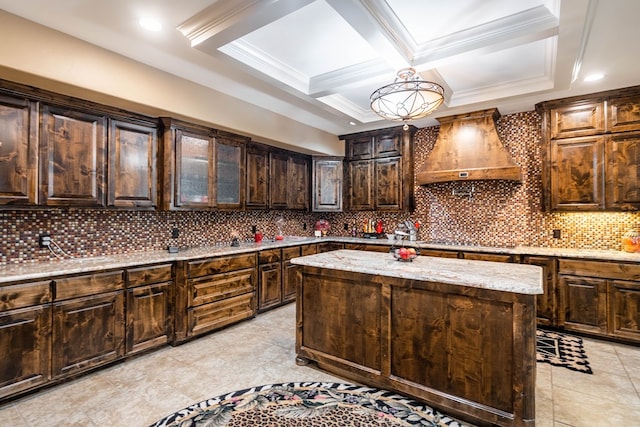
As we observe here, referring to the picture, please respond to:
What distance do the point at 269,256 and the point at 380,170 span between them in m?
2.39

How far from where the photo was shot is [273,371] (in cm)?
278

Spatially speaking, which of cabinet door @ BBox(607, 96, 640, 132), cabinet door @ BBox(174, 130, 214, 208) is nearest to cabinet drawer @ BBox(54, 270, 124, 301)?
cabinet door @ BBox(174, 130, 214, 208)

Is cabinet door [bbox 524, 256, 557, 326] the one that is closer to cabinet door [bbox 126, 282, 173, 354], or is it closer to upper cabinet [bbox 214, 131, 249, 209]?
upper cabinet [bbox 214, 131, 249, 209]

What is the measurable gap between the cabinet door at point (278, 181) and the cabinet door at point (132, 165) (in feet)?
5.95

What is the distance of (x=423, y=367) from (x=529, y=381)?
637 mm

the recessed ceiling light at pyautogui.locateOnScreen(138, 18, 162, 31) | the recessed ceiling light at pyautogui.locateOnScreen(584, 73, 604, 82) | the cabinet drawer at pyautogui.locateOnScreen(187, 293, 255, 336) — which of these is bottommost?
the cabinet drawer at pyautogui.locateOnScreen(187, 293, 255, 336)

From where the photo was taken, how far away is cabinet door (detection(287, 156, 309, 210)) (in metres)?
5.35

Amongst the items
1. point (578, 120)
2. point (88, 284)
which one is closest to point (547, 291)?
point (578, 120)

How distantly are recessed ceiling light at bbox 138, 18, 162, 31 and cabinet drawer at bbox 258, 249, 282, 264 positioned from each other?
2.71m

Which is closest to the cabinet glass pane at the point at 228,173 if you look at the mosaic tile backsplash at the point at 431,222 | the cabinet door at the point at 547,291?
the mosaic tile backsplash at the point at 431,222

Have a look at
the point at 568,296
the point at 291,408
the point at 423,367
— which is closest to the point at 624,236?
the point at 568,296

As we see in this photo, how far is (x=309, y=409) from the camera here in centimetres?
223

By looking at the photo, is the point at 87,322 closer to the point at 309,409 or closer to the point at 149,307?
the point at 149,307

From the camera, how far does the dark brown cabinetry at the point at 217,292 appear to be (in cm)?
340
